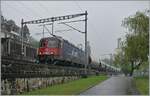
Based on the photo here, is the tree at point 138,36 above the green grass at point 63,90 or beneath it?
above

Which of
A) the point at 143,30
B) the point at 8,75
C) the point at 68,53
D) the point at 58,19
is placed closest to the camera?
the point at 8,75

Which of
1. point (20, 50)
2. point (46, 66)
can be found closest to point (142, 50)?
point (46, 66)

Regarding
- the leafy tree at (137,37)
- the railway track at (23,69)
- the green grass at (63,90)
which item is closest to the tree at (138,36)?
the leafy tree at (137,37)

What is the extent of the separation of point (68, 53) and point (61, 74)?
8825 millimetres

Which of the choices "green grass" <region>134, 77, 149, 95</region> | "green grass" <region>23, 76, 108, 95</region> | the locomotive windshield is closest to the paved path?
"green grass" <region>23, 76, 108, 95</region>

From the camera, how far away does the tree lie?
36.3 meters

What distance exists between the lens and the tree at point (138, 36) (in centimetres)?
3628

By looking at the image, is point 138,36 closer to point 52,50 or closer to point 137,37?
point 137,37

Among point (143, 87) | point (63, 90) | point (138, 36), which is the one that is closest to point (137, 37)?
point (138, 36)

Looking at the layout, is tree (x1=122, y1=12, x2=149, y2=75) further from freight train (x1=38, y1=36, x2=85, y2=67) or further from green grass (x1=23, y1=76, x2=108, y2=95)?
freight train (x1=38, y1=36, x2=85, y2=67)

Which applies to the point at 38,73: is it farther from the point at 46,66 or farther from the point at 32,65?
the point at 46,66

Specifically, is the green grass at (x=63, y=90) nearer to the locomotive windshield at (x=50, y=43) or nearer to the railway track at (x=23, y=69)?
the railway track at (x=23, y=69)

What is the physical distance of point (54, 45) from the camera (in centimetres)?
4631

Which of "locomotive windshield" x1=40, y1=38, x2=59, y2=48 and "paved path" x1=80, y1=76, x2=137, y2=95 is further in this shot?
"locomotive windshield" x1=40, y1=38, x2=59, y2=48
